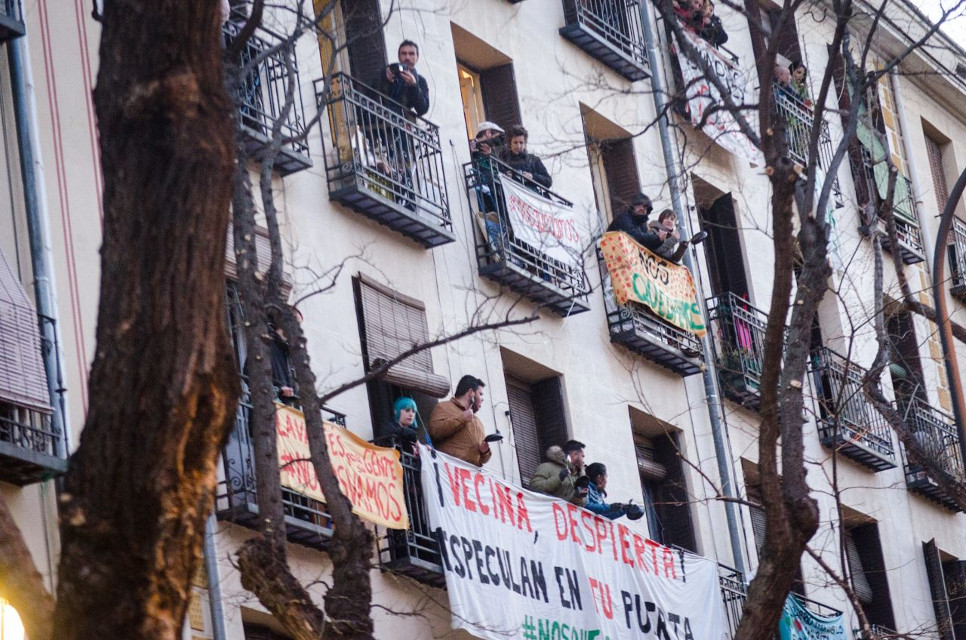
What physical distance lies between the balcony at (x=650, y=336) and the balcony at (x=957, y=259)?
35.1ft

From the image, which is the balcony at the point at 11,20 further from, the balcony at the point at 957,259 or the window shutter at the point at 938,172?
the window shutter at the point at 938,172

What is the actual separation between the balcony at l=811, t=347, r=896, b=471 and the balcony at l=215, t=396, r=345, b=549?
12050 millimetres

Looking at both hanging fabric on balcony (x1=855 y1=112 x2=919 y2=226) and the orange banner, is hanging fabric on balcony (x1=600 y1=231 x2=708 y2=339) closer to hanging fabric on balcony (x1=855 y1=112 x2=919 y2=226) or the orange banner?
the orange banner

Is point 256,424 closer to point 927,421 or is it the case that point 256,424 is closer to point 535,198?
point 535,198

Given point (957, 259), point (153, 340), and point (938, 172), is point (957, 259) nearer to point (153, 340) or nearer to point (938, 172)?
point (938, 172)

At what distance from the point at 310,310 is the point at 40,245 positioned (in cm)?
385

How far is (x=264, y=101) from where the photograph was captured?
20.1m

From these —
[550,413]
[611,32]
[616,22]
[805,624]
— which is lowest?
[805,624]

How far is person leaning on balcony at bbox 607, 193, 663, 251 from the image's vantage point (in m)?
25.3

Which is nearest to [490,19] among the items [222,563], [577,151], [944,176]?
[577,151]

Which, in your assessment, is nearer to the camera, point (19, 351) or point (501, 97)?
point (19, 351)

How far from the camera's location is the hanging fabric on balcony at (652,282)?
80.9 ft

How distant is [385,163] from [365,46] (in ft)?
7.10

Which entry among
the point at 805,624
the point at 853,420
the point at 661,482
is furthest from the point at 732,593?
the point at 853,420
